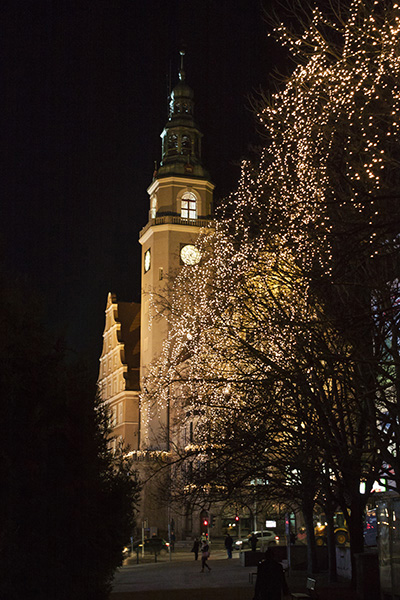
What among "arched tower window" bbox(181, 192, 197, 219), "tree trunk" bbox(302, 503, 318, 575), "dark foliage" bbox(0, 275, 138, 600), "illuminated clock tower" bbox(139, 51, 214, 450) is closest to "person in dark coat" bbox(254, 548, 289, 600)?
"dark foliage" bbox(0, 275, 138, 600)

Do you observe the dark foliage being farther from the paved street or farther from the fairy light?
the paved street

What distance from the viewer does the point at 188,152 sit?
7025 cm

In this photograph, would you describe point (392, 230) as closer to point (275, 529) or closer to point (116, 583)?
point (116, 583)

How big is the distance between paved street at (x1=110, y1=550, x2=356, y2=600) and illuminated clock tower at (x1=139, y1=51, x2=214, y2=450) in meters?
28.4

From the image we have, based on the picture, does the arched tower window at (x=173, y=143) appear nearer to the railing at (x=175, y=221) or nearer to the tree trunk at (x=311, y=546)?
the railing at (x=175, y=221)

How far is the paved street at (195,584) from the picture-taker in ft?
67.1

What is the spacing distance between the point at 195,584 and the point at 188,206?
45.7m

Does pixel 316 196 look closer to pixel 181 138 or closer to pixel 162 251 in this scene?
pixel 162 251

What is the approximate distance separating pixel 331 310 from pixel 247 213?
3.85 meters

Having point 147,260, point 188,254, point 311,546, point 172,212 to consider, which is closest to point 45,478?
point 311,546

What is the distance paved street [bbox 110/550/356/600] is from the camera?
20.4 metres

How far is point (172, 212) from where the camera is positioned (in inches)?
2616

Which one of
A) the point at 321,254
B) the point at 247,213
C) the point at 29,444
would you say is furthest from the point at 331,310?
the point at 29,444

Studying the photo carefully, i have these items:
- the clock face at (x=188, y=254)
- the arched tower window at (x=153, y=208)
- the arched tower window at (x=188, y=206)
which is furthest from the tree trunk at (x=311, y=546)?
the arched tower window at (x=153, y=208)
